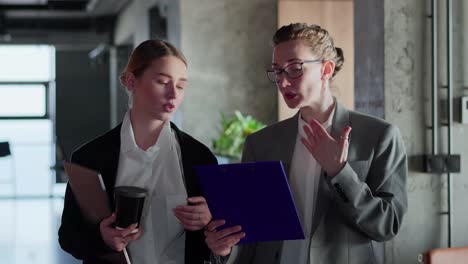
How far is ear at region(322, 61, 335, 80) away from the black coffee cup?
599 millimetres

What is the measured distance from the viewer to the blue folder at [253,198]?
1.86 metres

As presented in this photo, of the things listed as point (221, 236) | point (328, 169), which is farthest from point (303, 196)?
point (221, 236)

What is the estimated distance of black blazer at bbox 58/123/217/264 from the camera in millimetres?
1973

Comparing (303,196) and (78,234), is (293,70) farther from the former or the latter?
(78,234)

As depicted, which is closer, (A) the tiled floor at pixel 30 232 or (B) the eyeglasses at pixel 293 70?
(B) the eyeglasses at pixel 293 70

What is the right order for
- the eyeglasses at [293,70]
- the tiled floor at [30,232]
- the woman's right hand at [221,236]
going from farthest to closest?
the tiled floor at [30,232] → the eyeglasses at [293,70] → the woman's right hand at [221,236]

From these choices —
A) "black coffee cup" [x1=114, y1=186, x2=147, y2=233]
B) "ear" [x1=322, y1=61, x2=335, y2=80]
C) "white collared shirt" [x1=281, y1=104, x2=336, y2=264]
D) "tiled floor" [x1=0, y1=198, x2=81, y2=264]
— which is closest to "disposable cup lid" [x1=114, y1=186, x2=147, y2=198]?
"black coffee cup" [x1=114, y1=186, x2=147, y2=233]

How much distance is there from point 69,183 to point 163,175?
0.23m

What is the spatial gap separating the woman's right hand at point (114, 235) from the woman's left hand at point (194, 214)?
0.11m

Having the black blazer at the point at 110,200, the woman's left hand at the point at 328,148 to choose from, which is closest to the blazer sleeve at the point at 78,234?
the black blazer at the point at 110,200

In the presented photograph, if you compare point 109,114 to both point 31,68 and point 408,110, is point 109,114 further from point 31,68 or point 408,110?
point 408,110

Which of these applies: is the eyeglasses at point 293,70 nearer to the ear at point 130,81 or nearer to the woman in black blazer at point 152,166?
the woman in black blazer at point 152,166

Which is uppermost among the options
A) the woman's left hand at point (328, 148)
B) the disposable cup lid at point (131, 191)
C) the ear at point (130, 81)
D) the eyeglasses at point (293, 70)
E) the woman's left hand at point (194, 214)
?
the eyeglasses at point (293, 70)

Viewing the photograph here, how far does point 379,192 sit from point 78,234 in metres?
0.77
